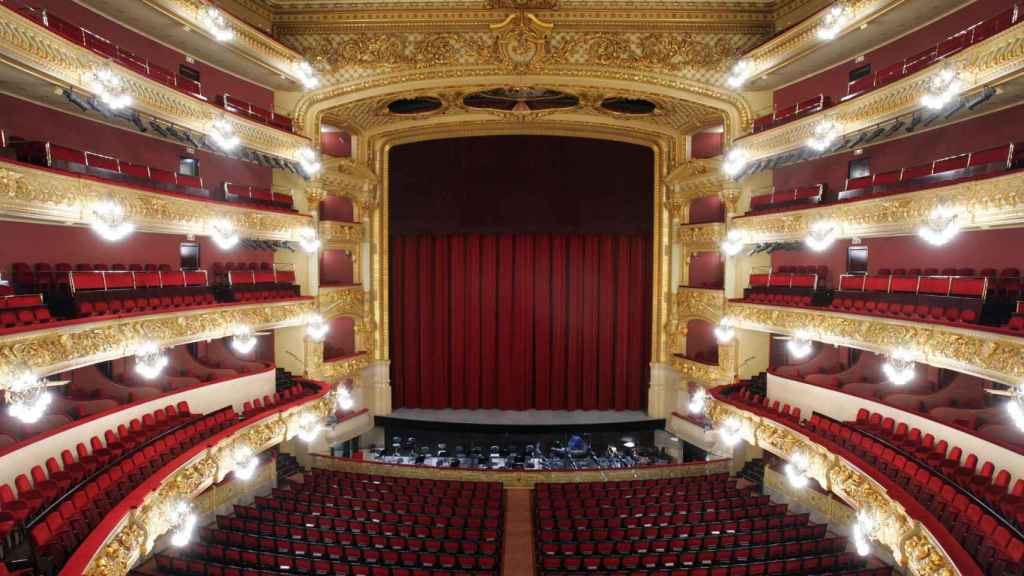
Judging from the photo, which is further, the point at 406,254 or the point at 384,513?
the point at 406,254

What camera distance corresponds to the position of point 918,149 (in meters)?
11.7

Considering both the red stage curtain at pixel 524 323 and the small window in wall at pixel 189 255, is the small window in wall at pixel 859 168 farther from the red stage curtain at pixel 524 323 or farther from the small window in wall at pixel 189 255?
the small window in wall at pixel 189 255

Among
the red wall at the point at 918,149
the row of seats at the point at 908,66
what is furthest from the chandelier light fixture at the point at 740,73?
the red wall at the point at 918,149

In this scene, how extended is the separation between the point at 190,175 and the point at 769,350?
16639mm

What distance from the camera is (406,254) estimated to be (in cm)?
1847

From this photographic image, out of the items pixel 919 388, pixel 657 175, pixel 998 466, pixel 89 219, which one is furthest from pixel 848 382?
pixel 89 219

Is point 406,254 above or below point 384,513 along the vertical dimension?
above

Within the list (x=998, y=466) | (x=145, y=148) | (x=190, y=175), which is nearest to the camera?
(x=998, y=466)

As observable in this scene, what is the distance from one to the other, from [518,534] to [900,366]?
795 cm

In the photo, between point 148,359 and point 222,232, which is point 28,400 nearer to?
point 148,359

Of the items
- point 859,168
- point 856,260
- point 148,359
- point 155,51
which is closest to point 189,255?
point 148,359

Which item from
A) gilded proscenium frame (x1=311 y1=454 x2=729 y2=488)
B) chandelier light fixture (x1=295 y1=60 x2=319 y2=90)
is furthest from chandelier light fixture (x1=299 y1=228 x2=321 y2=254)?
gilded proscenium frame (x1=311 y1=454 x2=729 y2=488)

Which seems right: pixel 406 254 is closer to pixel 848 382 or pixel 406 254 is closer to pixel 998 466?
pixel 848 382

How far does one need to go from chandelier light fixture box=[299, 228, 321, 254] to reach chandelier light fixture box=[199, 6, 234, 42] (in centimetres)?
493
